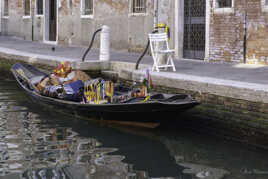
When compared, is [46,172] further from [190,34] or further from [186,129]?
[190,34]

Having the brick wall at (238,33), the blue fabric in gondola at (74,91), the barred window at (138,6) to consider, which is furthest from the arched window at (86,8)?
the blue fabric in gondola at (74,91)

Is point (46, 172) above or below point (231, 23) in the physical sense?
below

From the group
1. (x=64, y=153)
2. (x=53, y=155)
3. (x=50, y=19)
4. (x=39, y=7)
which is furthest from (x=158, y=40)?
(x=39, y=7)

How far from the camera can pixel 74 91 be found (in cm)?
914

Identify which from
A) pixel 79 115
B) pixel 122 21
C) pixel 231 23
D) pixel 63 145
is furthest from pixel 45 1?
pixel 63 145

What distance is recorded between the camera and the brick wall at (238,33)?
1114 cm

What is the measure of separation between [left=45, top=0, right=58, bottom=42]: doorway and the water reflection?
12.6 m

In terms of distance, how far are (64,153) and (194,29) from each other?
7.35m

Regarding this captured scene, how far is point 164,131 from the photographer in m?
8.28

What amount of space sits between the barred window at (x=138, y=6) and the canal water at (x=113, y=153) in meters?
6.97

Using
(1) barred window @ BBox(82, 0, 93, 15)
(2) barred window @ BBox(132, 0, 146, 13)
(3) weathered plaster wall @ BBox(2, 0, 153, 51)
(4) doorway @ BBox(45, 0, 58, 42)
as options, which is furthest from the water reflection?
(4) doorway @ BBox(45, 0, 58, 42)

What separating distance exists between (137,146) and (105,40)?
17.7ft

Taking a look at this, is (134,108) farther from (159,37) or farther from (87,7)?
Answer: (87,7)

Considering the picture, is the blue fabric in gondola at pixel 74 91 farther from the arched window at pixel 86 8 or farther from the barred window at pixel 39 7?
the barred window at pixel 39 7
